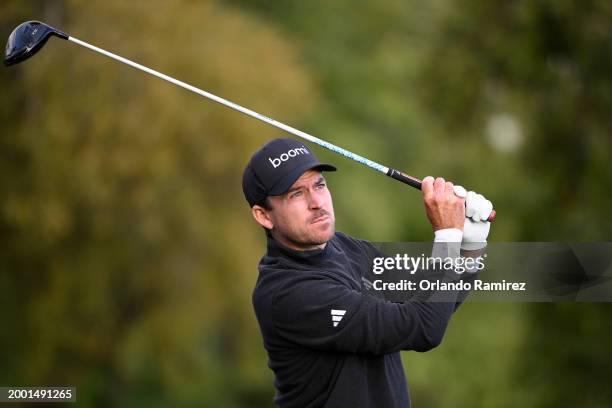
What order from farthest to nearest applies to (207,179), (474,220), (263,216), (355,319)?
(207,179)
(263,216)
(474,220)
(355,319)

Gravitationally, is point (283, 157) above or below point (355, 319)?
above

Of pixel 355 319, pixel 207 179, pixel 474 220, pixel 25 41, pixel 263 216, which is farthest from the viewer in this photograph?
pixel 207 179

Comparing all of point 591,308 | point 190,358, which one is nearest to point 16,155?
point 190,358

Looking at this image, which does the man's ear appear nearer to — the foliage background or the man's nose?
the man's nose

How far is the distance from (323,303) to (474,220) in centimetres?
64

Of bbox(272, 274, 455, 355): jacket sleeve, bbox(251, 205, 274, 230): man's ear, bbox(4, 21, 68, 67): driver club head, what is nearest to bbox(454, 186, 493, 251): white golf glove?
bbox(272, 274, 455, 355): jacket sleeve

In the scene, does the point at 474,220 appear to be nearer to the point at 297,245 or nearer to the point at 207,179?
the point at 297,245

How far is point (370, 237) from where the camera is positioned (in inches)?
681

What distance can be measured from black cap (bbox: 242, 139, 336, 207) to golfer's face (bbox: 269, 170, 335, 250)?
1.5 inches

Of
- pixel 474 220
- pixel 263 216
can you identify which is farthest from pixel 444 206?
pixel 263 216

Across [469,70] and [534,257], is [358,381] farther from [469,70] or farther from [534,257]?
[469,70]

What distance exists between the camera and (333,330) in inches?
152

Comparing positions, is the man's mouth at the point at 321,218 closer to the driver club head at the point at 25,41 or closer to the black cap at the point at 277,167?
the black cap at the point at 277,167

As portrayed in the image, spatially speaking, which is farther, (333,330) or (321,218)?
(321,218)
